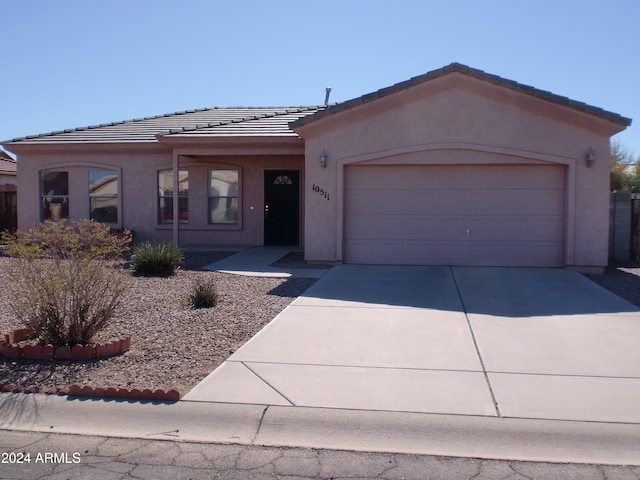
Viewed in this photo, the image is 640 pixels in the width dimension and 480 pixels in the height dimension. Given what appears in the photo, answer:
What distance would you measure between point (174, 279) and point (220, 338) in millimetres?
5231

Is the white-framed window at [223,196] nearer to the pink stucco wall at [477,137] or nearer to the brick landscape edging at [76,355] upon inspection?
the pink stucco wall at [477,137]

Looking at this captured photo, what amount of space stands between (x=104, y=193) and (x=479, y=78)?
11954 mm

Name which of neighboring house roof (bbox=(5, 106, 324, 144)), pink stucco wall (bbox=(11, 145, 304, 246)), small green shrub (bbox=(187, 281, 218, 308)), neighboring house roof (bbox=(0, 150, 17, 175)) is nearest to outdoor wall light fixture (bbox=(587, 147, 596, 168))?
neighboring house roof (bbox=(5, 106, 324, 144))

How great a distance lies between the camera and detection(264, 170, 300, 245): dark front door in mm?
19062

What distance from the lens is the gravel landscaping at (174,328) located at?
6812 millimetres

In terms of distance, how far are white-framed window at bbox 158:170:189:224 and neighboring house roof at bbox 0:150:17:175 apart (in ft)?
51.3

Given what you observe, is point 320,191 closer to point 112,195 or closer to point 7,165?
point 112,195

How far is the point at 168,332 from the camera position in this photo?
8.69 meters

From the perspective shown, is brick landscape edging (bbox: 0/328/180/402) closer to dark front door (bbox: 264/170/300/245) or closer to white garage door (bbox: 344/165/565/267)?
white garage door (bbox: 344/165/565/267)

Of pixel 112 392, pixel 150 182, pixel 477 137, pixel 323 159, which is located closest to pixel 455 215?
pixel 477 137

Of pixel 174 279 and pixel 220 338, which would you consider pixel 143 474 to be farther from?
pixel 174 279

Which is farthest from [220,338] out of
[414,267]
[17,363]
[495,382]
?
[414,267]

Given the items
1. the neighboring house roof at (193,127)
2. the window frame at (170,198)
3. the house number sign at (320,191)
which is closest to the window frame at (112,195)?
the neighboring house roof at (193,127)

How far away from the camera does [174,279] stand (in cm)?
1338
